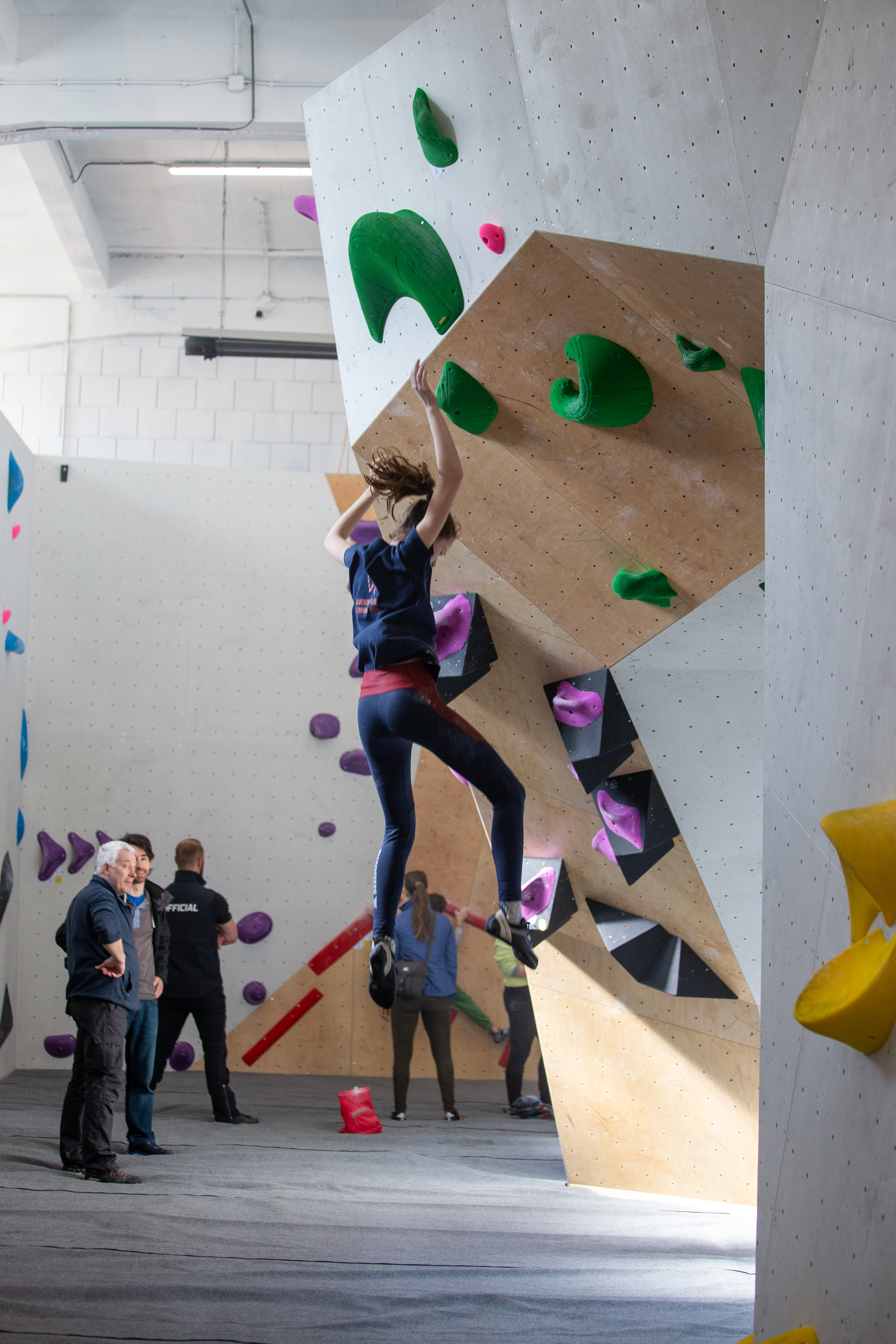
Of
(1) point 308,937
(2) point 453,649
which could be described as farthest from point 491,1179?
(1) point 308,937

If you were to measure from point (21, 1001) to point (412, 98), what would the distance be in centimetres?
598

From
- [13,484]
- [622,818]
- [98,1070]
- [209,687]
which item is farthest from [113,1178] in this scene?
[13,484]

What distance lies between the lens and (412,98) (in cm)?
288

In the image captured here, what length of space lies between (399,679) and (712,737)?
1194mm

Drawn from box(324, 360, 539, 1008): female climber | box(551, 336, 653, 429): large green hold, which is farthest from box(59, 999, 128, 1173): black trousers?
box(551, 336, 653, 429): large green hold

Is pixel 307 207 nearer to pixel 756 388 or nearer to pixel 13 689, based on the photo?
pixel 756 388

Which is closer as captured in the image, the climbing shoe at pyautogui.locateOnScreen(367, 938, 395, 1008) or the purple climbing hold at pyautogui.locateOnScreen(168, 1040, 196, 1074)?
the climbing shoe at pyautogui.locateOnScreen(367, 938, 395, 1008)

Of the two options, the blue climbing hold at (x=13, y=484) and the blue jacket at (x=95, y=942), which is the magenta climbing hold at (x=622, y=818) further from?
the blue climbing hold at (x=13, y=484)

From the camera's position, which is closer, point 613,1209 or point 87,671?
point 613,1209

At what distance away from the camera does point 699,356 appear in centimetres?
265

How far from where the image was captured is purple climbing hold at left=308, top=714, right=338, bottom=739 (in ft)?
24.5

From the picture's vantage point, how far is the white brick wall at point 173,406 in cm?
880

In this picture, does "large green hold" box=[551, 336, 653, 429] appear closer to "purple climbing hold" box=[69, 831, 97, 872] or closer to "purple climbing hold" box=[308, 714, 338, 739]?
"purple climbing hold" box=[308, 714, 338, 739]

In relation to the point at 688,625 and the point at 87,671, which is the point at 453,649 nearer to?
the point at 688,625
